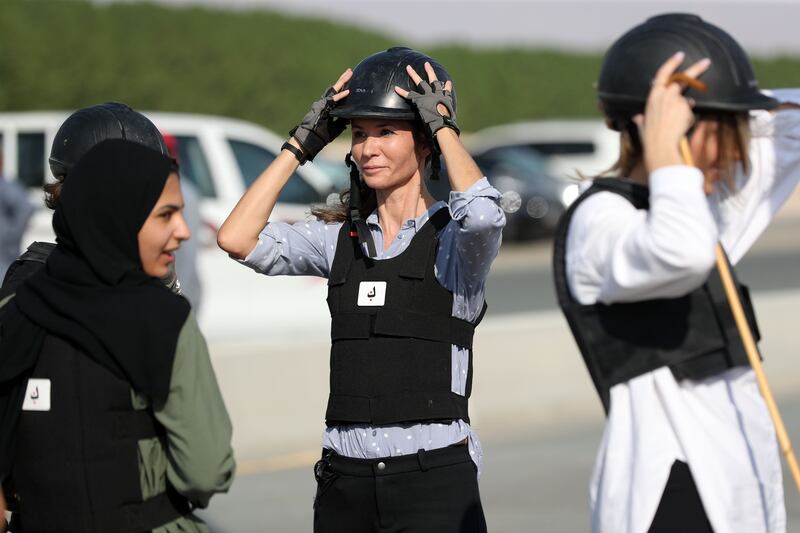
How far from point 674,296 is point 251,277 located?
7483 mm

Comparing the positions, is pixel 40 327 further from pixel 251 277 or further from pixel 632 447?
pixel 251 277

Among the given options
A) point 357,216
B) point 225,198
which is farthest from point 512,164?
point 357,216

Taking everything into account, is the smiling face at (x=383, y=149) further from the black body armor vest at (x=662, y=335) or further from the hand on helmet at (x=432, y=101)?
the black body armor vest at (x=662, y=335)

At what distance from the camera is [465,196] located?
4.04 m

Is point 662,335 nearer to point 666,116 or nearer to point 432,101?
point 666,116

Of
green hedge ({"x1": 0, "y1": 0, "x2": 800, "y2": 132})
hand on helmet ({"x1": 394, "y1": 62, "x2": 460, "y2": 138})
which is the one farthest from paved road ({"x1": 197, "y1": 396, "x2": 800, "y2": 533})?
green hedge ({"x1": 0, "y1": 0, "x2": 800, "y2": 132})

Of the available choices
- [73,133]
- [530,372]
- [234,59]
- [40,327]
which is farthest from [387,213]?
[234,59]

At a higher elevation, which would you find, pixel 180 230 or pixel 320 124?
pixel 320 124

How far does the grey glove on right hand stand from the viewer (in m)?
4.52

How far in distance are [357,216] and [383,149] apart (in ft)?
0.82

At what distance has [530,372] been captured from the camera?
962 cm

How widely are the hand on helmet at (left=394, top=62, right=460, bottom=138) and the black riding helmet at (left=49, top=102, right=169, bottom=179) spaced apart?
883 mm

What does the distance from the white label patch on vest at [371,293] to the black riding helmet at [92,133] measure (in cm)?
85

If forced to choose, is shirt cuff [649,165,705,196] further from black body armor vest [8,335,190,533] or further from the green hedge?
the green hedge
